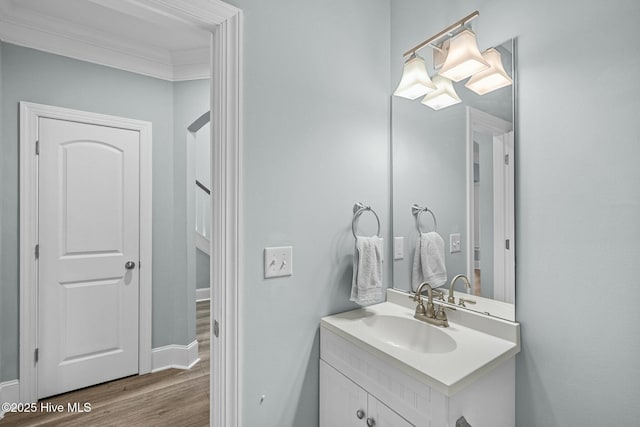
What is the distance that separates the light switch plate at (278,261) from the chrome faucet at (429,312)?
0.58 metres

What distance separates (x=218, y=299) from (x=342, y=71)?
1139mm

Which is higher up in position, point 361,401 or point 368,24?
point 368,24

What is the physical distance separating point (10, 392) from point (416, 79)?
3031 mm

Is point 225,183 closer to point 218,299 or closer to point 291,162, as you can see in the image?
point 291,162

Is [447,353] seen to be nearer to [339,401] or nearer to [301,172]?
[339,401]

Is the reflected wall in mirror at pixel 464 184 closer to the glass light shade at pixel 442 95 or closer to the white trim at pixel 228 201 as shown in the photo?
the glass light shade at pixel 442 95

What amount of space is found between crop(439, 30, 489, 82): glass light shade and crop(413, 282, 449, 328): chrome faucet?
863 millimetres

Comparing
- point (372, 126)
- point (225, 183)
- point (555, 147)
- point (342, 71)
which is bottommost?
point (225, 183)

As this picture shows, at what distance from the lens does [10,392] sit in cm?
191

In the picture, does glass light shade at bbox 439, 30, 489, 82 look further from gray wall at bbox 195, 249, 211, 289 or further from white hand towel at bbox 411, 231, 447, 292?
gray wall at bbox 195, 249, 211, 289

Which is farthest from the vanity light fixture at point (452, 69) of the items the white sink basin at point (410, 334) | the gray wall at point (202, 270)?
the gray wall at point (202, 270)

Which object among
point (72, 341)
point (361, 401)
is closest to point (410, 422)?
point (361, 401)

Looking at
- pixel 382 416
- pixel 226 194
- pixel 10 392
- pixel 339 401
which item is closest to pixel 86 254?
pixel 10 392

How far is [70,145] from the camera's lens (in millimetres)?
2102
